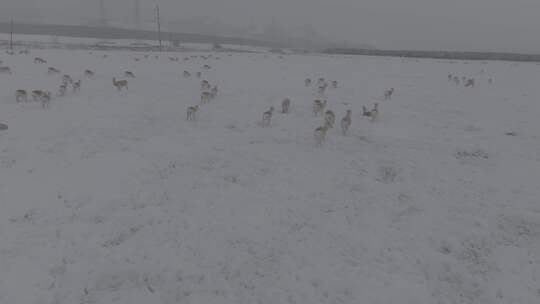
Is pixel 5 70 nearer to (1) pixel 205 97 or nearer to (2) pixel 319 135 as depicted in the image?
(1) pixel 205 97

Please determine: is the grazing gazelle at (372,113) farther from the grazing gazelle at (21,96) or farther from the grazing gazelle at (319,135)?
the grazing gazelle at (21,96)

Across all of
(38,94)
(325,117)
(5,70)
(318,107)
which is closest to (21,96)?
(38,94)

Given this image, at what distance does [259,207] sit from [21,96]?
12.0 m

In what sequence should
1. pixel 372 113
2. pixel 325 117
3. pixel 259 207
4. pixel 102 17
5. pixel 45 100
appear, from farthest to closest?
pixel 102 17
pixel 372 113
pixel 45 100
pixel 325 117
pixel 259 207

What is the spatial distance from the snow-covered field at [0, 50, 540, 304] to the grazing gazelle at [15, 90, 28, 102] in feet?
1.05

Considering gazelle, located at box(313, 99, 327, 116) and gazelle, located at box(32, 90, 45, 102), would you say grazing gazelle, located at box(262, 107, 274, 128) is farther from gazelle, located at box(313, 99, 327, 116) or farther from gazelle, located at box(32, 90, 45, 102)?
gazelle, located at box(32, 90, 45, 102)

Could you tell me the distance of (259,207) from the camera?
26.6 ft

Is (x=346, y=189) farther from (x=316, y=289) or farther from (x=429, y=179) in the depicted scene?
(x=316, y=289)

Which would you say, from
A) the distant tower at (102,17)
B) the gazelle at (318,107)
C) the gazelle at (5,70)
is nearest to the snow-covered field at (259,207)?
the gazelle at (318,107)

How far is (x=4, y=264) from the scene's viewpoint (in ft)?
19.7

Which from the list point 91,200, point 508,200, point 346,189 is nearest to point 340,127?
point 346,189

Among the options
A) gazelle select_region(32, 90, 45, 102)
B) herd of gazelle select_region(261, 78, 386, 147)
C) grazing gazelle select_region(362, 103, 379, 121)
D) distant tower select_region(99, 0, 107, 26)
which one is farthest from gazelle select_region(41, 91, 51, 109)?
distant tower select_region(99, 0, 107, 26)

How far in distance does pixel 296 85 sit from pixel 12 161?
1622cm

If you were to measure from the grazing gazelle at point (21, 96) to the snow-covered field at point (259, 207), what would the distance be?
319 mm
